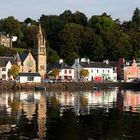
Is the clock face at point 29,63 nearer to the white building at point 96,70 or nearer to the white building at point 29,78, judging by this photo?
the white building at point 29,78

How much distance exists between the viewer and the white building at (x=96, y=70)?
138m

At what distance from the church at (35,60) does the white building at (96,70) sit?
1238 cm

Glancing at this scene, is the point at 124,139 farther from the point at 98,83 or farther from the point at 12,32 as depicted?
the point at 12,32

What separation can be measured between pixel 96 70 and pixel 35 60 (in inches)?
854

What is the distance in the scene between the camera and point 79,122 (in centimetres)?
4312

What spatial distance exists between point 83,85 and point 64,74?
14.2 metres

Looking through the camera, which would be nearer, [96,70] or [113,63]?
[96,70]

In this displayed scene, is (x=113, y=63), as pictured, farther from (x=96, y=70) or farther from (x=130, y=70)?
(x=96, y=70)

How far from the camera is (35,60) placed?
422ft

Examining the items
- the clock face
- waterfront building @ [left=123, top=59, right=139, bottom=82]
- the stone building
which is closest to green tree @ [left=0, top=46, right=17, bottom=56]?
the stone building

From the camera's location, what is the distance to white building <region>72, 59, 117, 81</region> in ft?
454

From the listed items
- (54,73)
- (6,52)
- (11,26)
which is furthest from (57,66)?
(11,26)

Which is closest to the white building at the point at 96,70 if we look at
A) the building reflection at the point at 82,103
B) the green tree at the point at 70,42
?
the green tree at the point at 70,42

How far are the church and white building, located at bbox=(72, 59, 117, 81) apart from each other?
12.4m
